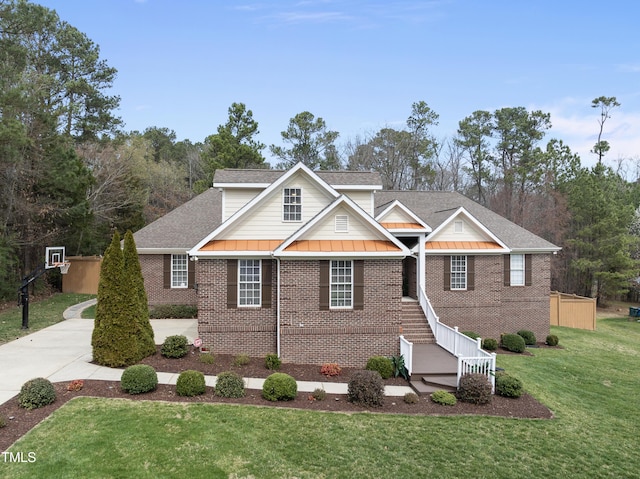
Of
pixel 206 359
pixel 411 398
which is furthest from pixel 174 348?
pixel 411 398

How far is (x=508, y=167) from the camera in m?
43.7

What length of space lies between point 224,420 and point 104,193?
28.9m

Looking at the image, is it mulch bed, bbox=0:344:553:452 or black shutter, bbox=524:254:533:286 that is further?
black shutter, bbox=524:254:533:286

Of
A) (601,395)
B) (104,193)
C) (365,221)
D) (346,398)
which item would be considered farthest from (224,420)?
(104,193)

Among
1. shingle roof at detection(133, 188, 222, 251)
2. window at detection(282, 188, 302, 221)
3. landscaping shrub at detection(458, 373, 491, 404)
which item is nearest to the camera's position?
landscaping shrub at detection(458, 373, 491, 404)

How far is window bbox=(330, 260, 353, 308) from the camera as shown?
524 inches

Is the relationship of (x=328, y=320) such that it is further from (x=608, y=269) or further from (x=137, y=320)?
(x=608, y=269)

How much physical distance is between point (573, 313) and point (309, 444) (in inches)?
893

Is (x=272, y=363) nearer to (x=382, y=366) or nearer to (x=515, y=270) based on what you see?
(x=382, y=366)

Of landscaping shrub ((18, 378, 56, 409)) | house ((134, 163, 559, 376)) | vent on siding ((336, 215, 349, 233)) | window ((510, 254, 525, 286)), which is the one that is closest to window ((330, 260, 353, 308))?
house ((134, 163, 559, 376))

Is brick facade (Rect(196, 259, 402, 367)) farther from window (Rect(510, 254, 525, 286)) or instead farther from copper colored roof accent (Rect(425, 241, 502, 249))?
window (Rect(510, 254, 525, 286))

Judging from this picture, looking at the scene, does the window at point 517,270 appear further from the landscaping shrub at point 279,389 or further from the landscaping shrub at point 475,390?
the landscaping shrub at point 279,389

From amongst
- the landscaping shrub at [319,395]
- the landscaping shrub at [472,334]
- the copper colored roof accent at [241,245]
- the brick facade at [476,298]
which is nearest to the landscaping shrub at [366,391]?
the landscaping shrub at [319,395]

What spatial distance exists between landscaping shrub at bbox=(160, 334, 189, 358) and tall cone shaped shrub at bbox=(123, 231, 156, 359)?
0.49 metres
